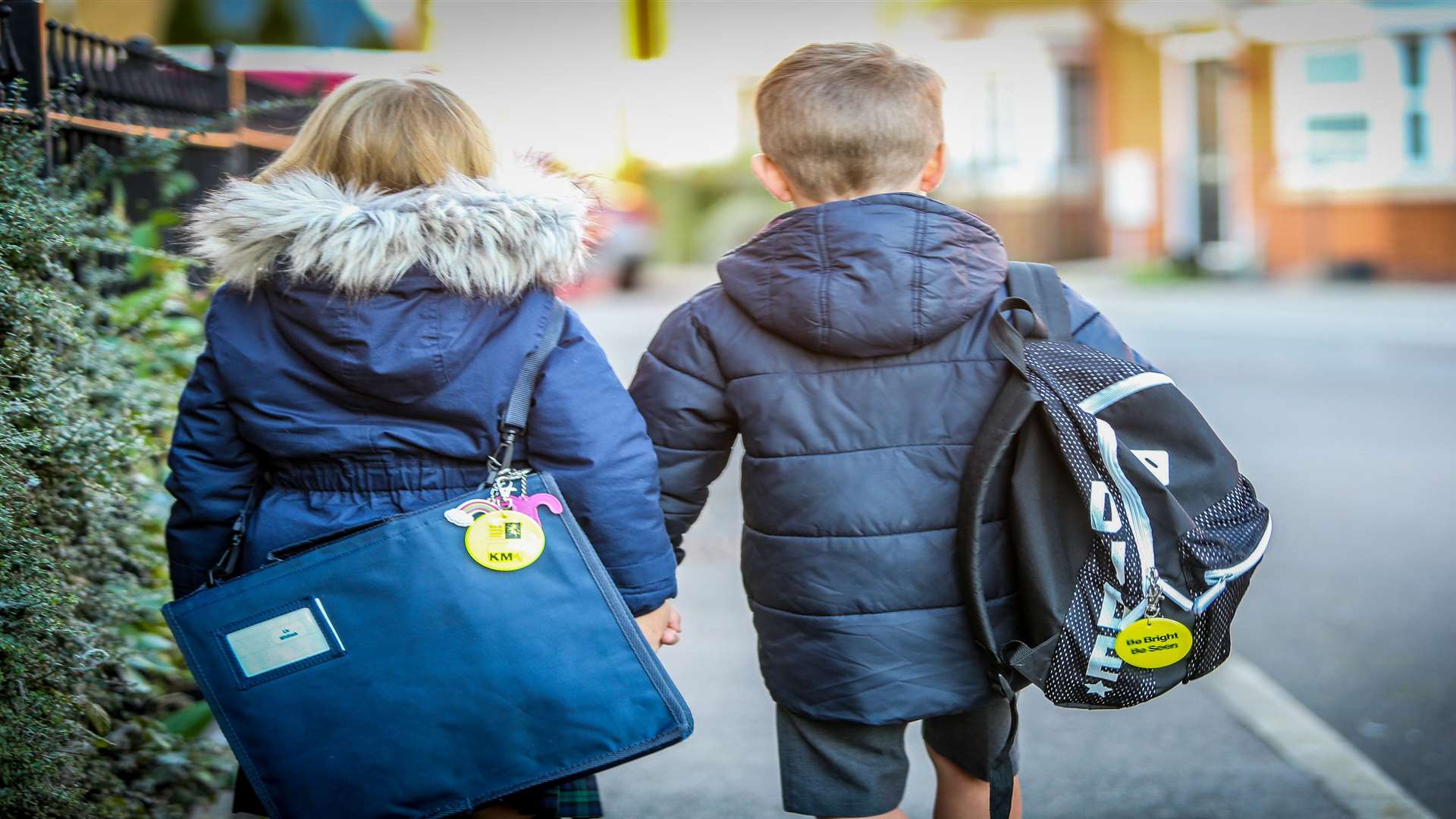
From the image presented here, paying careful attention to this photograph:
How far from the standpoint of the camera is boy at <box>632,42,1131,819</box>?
2289 mm

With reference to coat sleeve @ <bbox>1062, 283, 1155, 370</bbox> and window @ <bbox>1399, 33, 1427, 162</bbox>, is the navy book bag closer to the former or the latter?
coat sleeve @ <bbox>1062, 283, 1155, 370</bbox>

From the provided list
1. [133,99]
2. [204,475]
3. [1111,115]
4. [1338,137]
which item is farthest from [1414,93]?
[204,475]

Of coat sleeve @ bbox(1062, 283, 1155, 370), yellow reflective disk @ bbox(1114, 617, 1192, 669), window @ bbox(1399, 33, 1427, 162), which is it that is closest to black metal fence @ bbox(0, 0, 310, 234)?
coat sleeve @ bbox(1062, 283, 1155, 370)

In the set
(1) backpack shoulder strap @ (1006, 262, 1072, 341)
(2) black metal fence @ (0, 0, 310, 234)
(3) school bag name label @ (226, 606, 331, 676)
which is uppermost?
(2) black metal fence @ (0, 0, 310, 234)

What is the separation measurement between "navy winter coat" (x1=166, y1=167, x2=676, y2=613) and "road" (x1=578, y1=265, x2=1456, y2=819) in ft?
4.62

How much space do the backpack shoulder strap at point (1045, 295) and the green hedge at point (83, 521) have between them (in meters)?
1.74

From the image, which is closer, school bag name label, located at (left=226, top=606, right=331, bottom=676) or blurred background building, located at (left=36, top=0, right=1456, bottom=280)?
school bag name label, located at (left=226, top=606, right=331, bottom=676)

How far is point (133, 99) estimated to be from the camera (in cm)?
379

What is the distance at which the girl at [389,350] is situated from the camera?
217cm

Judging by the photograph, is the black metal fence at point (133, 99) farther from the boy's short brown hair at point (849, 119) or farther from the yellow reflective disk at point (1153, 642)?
the yellow reflective disk at point (1153, 642)

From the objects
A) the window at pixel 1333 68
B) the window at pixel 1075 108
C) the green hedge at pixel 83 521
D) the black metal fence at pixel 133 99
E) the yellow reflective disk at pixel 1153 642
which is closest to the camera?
the yellow reflective disk at pixel 1153 642

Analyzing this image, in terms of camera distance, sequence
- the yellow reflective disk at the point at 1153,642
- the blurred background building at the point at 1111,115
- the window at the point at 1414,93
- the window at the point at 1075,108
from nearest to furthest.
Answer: the yellow reflective disk at the point at 1153,642
the blurred background building at the point at 1111,115
the window at the point at 1414,93
the window at the point at 1075,108

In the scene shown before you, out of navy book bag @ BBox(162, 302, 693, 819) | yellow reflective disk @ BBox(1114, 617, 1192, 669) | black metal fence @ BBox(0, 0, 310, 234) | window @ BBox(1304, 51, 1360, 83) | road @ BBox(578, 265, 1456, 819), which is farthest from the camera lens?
window @ BBox(1304, 51, 1360, 83)

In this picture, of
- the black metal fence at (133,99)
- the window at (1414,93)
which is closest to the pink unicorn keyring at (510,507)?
the black metal fence at (133,99)
